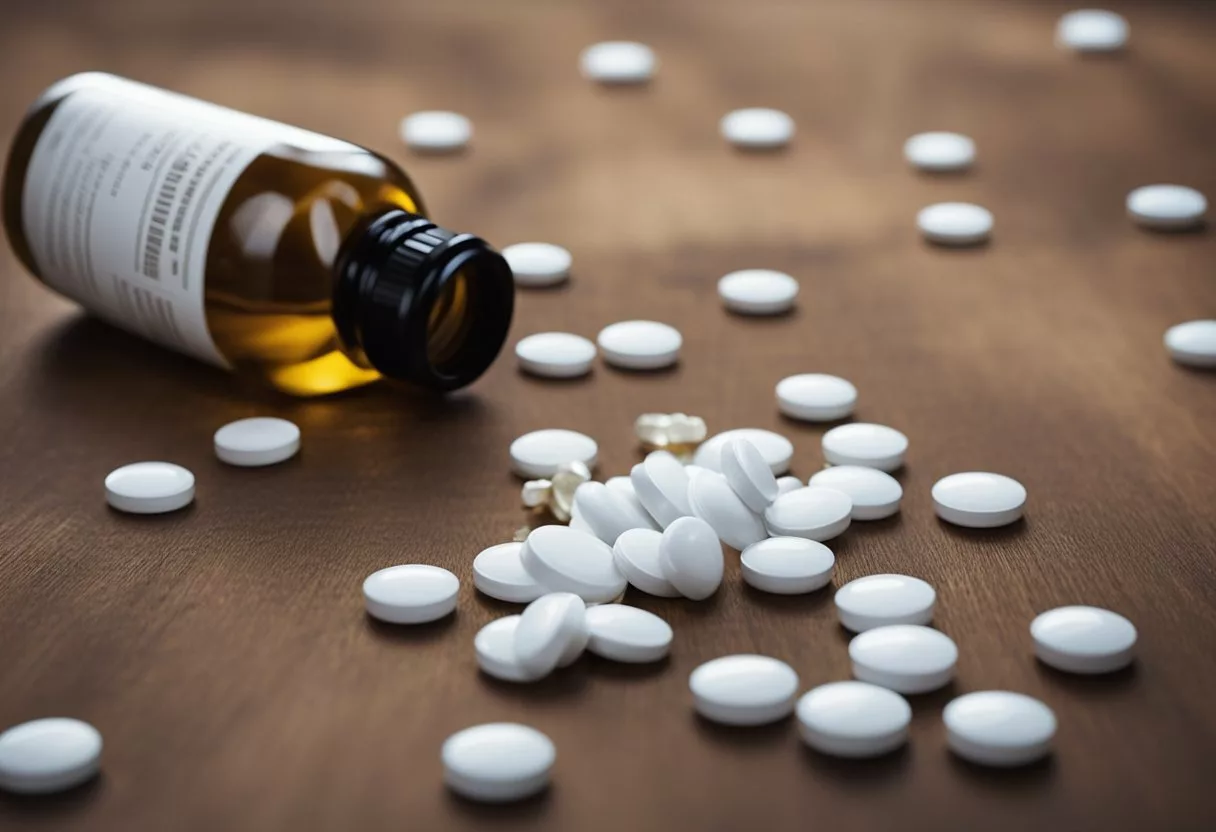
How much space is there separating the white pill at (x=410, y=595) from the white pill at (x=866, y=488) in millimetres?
225

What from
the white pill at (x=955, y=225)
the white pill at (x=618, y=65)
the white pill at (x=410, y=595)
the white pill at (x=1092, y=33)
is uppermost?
the white pill at (x=1092, y=33)

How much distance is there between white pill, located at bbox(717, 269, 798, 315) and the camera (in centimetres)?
112

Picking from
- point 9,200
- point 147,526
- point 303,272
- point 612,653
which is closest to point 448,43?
point 9,200

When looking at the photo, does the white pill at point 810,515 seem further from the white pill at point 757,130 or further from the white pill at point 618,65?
the white pill at point 618,65

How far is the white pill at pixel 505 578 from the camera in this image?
0.77 metres

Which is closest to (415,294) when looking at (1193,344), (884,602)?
(884,602)

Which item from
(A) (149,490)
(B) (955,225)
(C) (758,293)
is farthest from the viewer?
(B) (955,225)

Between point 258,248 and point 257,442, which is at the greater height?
point 258,248

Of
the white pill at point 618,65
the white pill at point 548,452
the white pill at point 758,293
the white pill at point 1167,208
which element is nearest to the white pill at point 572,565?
the white pill at point 548,452

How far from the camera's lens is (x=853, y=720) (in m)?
0.66

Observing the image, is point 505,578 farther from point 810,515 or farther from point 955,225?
point 955,225

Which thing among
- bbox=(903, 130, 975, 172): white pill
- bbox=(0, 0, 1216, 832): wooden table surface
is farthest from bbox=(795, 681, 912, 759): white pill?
bbox=(903, 130, 975, 172): white pill

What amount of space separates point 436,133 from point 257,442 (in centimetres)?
55

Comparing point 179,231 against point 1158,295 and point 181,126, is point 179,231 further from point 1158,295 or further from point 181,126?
point 1158,295
